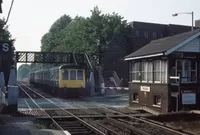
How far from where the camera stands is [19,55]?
48.5 meters

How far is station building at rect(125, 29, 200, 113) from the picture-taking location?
17.8 m

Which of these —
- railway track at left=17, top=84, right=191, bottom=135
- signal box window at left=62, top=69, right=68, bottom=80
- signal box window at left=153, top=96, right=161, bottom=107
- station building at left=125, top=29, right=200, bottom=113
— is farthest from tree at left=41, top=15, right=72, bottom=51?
railway track at left=17, top=84, right=191, bottom=135

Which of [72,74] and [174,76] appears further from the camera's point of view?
[72,74]

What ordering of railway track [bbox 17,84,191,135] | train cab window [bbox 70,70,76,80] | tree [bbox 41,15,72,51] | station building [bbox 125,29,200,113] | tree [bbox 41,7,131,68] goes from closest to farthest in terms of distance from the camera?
railway track [bbox 17,84,191,135], station building [bbox 125,29,200,113], train cab window [bbox 70,70,76,80], tree [bbox 41,7,131,68], tree [bbox 41,15,72,51]

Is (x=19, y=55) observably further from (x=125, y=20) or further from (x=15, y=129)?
(x=15, y=129)

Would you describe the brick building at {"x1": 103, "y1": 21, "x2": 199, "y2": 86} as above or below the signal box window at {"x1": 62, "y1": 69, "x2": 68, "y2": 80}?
above

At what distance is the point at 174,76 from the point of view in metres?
18.3

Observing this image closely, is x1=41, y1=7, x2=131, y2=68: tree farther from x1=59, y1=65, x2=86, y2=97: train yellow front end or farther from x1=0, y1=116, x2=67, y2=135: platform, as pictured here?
x1=0, y1=116, x2=67, y2=135: platform

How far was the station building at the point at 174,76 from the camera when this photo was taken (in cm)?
Result: 1777

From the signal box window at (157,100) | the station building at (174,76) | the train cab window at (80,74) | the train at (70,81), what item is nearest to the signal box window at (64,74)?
the train at (70,81)

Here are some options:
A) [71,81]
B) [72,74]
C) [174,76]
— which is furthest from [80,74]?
[174,76]

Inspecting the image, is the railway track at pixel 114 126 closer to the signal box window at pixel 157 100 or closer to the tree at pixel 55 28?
the signal box window at pixel 157 100

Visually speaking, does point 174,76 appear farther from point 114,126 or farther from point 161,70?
point 114,126

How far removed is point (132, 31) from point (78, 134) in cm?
4352
